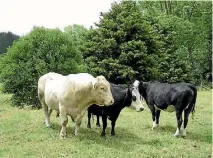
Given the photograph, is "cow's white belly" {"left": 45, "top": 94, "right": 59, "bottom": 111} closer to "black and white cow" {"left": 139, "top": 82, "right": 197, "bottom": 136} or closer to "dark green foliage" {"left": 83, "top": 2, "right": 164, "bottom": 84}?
"black and white cow" {"left": 139, "top": 82, "right": 197, "bottom": 136}

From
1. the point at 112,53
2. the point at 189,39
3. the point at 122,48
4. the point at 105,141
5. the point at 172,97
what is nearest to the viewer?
the point at 105,141

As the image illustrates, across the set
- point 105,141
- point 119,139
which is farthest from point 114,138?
point 105,141

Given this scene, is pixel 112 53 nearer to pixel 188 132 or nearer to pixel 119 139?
pixel 188 132

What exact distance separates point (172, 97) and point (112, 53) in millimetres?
15633

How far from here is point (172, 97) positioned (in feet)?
36.3

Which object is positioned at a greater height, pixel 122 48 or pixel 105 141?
pixel 122 48

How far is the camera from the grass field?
8.69m

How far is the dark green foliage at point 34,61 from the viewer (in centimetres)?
2045

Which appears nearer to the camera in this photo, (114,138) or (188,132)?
(114,138)

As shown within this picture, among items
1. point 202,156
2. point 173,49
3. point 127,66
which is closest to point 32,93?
point 127,66

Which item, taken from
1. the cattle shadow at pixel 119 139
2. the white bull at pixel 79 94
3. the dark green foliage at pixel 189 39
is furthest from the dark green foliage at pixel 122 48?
the white bull at pixel 79 94

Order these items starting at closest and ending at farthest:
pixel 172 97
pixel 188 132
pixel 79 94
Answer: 1. pixel 79 94
2. pixel 172 97
3. pixel 188 132

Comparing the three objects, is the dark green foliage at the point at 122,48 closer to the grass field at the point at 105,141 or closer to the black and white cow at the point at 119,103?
the grass field at the point at 105,141

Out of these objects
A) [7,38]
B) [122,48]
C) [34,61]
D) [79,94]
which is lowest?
[79,94]
